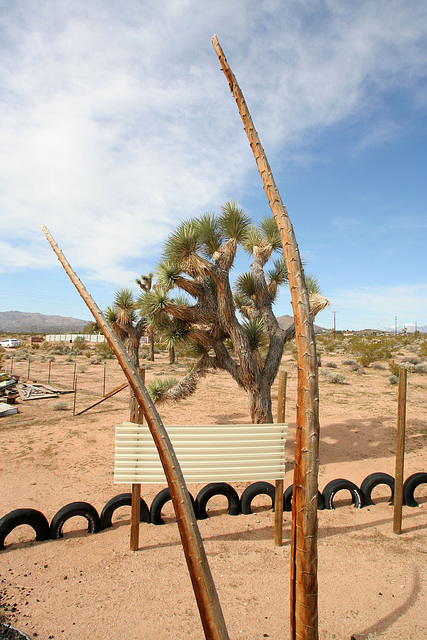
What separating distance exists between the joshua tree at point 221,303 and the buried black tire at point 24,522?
14.1ft

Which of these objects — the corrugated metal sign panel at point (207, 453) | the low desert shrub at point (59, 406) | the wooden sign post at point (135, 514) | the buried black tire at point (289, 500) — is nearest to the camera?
the corrugated metal sign panel at point (207, 453)

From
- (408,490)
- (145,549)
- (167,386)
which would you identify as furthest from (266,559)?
(167,386)

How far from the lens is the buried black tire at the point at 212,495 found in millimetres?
5371

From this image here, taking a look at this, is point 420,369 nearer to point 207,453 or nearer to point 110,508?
point 207,453

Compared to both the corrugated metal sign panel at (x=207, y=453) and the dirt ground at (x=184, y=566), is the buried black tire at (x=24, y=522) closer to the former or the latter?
the dirt ground at (x=184, y=566)

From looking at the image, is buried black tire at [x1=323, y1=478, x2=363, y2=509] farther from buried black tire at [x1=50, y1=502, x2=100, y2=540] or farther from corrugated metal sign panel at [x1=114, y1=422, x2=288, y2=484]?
buried black tire at [x1=50, y1=502, x2=100, y2=540]

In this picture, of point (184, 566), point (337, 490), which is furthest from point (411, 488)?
point (184, 566)

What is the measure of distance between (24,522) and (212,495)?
7.87 ft

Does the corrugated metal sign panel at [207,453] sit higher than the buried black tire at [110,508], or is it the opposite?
the corrugated metal sign panel at [207,453]

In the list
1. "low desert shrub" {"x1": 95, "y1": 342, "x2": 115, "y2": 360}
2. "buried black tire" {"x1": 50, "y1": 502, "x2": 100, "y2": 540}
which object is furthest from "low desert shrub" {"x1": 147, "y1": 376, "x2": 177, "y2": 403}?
"low desert shrub" {"x1": 95, "y1": 342, "x2": 115, "y2": 360}

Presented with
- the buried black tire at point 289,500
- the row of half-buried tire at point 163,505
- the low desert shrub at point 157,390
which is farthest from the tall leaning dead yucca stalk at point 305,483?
the low desert shrub at point 157,390

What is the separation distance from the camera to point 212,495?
218 inches

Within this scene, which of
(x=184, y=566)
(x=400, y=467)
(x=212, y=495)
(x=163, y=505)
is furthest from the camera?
(x=163, y=505)

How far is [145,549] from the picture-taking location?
15.0ft
